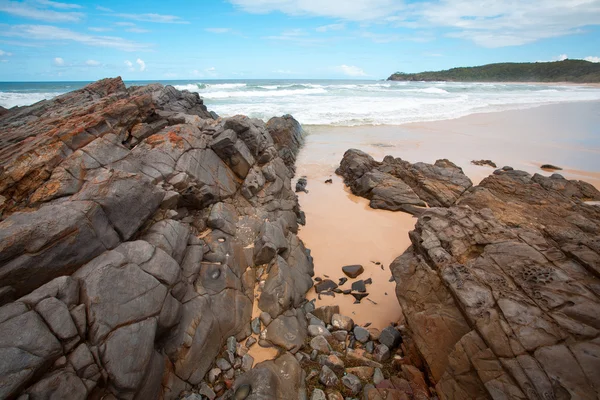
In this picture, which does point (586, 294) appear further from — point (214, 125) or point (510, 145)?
point (510, 145)

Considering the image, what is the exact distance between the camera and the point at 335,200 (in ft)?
47.7

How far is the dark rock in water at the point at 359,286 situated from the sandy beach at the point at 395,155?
0.72 feet

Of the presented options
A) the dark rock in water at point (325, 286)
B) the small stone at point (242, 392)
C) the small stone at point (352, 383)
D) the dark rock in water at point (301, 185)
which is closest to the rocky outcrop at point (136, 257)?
the small stone at point (242, 392)

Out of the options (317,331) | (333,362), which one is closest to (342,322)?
(317,331)

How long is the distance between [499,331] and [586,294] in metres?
1.43

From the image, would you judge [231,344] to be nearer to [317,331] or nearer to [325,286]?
[317,331]

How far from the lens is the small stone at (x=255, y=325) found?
21.4ft

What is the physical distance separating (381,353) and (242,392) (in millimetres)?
2969

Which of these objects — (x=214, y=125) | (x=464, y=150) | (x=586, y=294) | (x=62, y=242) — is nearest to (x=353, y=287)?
(x=586, y=294)

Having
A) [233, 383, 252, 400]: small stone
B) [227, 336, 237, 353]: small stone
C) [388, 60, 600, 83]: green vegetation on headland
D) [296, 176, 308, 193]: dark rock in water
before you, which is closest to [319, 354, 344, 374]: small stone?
[233, 383, 252, 400]: small stone

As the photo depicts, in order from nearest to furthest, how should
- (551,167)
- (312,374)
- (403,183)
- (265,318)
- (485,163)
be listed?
(312,374)
(265,318)
(403,183)
(551,167)
(485,163)

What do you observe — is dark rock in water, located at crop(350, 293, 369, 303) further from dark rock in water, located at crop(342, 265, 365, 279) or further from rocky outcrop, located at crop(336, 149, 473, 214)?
rocky outcrop, located at crop(336, 149, 473, 214)

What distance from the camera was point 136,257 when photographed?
5.35 meters

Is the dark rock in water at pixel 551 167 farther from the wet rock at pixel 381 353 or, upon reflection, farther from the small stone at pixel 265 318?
the small stone at pixel 265 318
